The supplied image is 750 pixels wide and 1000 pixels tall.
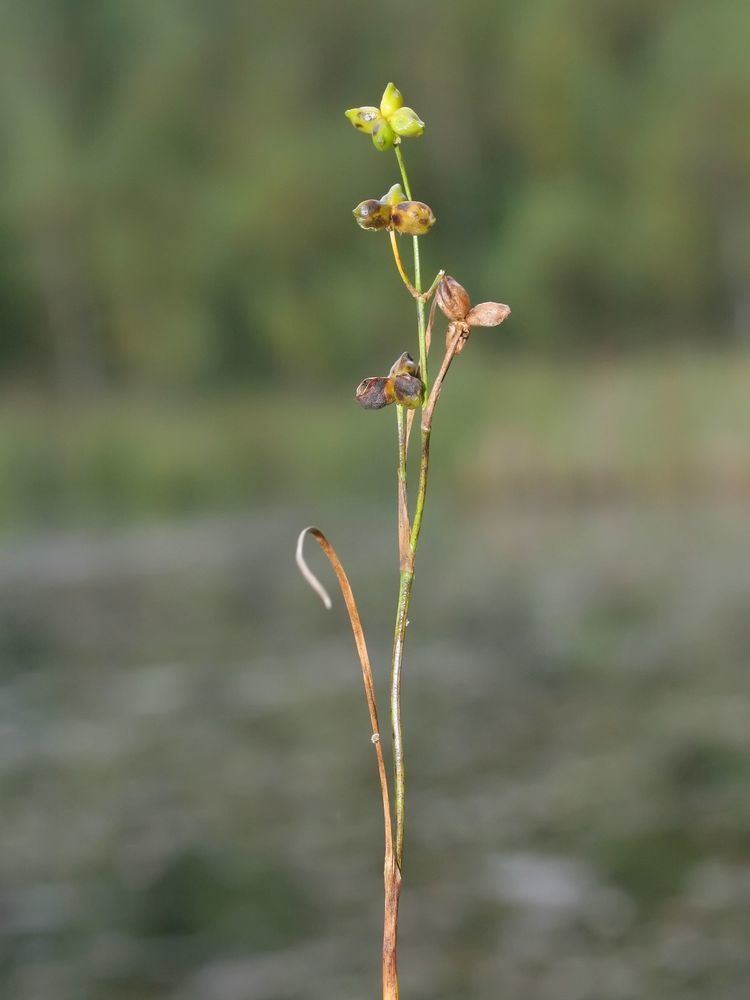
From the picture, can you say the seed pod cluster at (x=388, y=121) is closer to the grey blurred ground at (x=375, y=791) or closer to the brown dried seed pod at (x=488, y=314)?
the brown dried seed pod at (x=488, y=314)

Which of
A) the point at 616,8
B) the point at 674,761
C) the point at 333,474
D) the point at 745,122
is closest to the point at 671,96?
the point at 745,122

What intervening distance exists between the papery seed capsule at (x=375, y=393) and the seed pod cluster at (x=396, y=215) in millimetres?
37

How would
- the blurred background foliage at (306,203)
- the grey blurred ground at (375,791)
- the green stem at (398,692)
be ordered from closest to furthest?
the green stem at (398,692) → the grey blurred ground at (375,791) → the blurred background foliage at (306,203)

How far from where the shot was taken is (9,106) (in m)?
13.3

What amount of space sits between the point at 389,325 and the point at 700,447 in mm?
5288

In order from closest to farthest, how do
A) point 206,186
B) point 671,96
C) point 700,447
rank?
point 700,447 → point 671,96 → point 206,186

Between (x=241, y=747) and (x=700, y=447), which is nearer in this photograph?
(x=241, y=747)

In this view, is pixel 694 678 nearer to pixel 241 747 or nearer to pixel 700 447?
pixel 241 747

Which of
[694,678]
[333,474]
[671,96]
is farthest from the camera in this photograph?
[671,96]

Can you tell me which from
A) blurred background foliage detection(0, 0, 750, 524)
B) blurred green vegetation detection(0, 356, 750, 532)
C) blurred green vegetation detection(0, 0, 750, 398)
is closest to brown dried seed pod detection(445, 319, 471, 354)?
blurred green vegetation detection(0, 356, 750, 532)

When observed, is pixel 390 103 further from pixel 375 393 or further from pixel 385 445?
pixel 385 445

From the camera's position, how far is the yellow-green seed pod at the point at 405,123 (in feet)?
1.15

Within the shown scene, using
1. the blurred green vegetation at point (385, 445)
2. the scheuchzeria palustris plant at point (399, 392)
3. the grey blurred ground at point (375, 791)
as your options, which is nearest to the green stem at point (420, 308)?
the scheuchzeria palustris plant at point (399, 392)

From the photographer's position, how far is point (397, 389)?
1.15 feet
